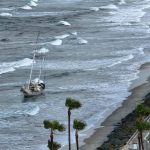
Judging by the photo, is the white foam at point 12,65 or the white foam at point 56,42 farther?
the white foam at point 56,42

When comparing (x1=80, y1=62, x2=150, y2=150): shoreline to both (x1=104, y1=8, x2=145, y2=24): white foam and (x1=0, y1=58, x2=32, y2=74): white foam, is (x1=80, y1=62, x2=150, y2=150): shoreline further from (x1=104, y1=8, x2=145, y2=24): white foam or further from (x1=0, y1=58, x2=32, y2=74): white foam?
(x1=104, y1=8, x2=145, y2=24): white foam

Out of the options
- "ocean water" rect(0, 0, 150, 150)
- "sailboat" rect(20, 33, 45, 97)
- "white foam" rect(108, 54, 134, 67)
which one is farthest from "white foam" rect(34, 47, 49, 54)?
"sailboat" rect(20, 33, 45, 97)

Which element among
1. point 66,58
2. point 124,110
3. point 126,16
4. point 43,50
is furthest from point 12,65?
point 126,16

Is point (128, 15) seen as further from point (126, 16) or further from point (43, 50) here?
point (43, 50)

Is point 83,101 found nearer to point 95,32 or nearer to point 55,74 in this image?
point 55,74

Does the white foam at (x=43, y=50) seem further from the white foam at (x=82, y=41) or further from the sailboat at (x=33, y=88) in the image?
the sailboat at (x=33, y=88)

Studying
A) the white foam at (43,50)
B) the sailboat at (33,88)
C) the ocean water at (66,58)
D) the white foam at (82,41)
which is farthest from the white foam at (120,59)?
the sailboat at (33,88)

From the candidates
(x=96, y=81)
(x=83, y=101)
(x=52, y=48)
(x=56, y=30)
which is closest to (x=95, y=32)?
(x=56, y=30)
